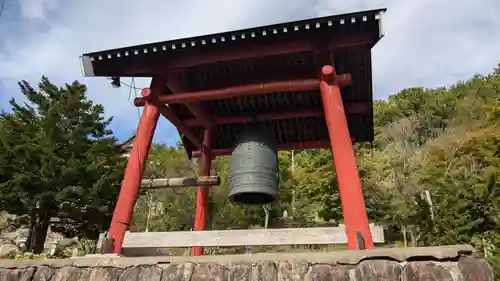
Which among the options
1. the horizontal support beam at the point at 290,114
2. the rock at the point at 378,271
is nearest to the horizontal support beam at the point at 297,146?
the horizontal support beam at the point at 290,114

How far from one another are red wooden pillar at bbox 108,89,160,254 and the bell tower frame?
1 centimetres

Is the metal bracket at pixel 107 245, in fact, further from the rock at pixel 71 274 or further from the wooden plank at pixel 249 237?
the rock at pixel 71 274

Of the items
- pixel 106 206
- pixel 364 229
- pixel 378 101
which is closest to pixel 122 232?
pixel 364 229

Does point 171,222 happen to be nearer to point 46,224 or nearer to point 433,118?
point 46,224

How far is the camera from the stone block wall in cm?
313

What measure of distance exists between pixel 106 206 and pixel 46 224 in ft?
6.56

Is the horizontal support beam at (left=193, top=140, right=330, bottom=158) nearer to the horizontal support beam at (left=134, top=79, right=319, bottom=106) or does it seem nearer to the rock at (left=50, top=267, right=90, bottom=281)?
the horizontal support beam at (left=134, top=79, right=319, bottom=106)

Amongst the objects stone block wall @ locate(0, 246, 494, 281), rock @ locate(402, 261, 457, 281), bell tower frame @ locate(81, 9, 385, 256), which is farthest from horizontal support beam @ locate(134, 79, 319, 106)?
rock @ locate(402, 261, 457, 281)

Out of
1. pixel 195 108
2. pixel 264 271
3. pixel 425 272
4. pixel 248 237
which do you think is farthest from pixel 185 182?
pixel 425 272

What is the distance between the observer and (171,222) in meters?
17.1

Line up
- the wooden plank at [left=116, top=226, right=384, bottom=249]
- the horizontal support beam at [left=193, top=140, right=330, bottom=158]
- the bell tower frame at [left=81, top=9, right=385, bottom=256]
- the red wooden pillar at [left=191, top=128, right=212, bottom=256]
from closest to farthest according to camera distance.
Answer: the wooden plank at [left=116, top=226, right=384, bottom=249]
the bell tower frame at [left=81, top=9, right=385, bottom=256]
the red wooden pillar at [left=191, top=128, right=212, bottom=256]
the horizontal support beam at [left=193, top=140, right=330, bottom=158]

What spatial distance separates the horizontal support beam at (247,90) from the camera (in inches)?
220

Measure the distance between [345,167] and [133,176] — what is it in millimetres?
2765

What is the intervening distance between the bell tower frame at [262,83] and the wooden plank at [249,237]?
6.3 inches
